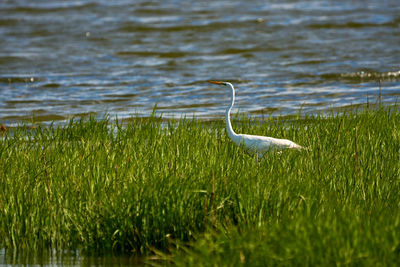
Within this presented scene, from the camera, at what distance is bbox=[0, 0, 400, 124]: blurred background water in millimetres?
14523

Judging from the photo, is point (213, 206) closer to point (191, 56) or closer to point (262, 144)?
point (262, 144)

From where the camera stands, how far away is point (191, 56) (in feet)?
69.9

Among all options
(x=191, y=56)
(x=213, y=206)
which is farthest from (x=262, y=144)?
(x=191, y=56)

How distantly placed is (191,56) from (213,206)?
16846 millimetres

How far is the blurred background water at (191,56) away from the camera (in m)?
14.5

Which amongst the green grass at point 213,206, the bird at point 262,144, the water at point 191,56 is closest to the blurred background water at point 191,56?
the water at point 191,56

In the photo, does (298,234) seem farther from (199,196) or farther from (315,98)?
(315,98)

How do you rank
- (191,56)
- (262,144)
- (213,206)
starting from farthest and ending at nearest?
1. (191,56)
2. (262,144)
3. (213,206)

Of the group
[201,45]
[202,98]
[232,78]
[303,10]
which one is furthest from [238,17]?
[202,98]

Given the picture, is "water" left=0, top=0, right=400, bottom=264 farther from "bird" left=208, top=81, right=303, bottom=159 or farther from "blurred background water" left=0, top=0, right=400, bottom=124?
"bird" left=208, top=81, right=303, bottom=159

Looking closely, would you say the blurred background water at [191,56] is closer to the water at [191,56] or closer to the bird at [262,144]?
the water at [191,56]

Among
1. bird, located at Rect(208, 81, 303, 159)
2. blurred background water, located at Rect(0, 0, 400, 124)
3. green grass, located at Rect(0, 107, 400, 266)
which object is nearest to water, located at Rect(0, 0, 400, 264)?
blurred background water, located at Rect(0, 0, 400, 124)

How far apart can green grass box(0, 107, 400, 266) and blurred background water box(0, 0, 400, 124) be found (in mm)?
4023

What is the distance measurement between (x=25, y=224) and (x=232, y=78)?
13.1 m
